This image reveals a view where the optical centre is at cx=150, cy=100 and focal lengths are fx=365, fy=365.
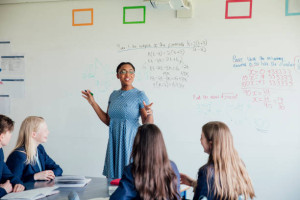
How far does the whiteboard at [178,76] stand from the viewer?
3.70 m

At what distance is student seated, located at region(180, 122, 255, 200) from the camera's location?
193 cm

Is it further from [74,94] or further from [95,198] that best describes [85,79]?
[95,198]

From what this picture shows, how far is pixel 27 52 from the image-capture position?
14.8ft

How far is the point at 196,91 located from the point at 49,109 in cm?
181

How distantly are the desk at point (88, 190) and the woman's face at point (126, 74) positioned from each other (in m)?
1.09

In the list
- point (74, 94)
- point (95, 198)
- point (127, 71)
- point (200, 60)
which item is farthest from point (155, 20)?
point (95, 198)

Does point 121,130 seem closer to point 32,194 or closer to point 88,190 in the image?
point 88,190

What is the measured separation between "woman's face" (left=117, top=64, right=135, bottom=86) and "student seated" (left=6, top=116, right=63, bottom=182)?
90 cm

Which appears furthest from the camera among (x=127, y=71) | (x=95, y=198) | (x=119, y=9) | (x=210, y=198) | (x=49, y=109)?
(x=49, y=109)

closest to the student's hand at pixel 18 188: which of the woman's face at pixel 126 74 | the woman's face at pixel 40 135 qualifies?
the woman's face at pixel 40 135

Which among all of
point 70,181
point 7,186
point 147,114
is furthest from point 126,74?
point 7,186

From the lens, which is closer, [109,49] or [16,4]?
[109,49]

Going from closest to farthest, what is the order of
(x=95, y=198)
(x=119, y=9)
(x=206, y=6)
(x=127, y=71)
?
1. (x=95, y=198)
2. (x=127, y=71)
3. (x=206, y=6)
4. (x=119, y=9)

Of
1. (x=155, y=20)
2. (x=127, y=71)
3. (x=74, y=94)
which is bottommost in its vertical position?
(x=74, y=94)
